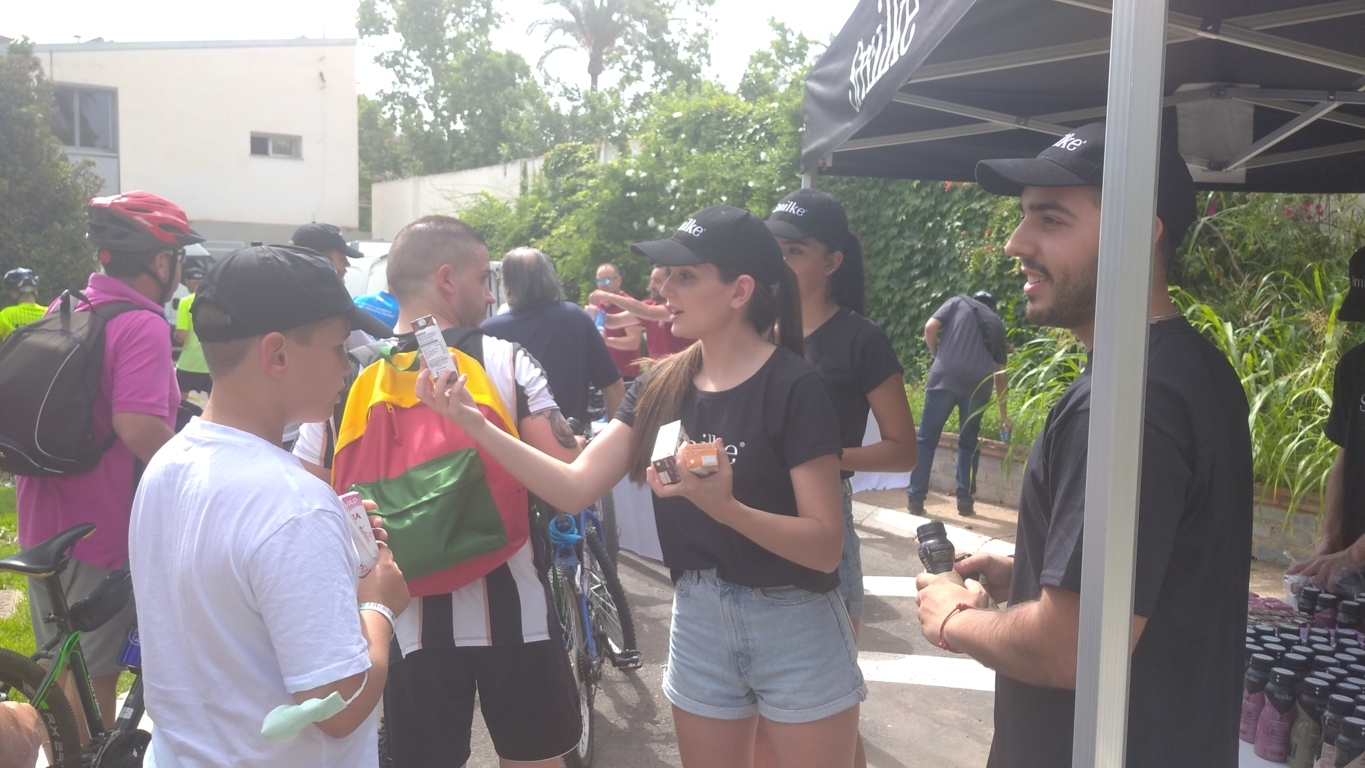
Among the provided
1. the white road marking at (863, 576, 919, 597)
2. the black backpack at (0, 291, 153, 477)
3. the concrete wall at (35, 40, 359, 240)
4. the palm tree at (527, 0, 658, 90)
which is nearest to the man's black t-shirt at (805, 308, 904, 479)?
the black backpack at (0, 291, 153, 477)

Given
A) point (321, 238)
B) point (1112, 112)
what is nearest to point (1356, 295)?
point (1112, 112)

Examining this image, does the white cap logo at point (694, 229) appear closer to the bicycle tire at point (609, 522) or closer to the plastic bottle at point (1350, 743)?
the plastic bottle at point (1350, 743)

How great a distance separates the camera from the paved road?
172 inches

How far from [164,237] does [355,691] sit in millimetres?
2369

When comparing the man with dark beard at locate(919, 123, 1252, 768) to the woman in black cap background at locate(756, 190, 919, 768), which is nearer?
the man with dark beard at locate(919, 123, 1252, 768)

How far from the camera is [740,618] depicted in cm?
242

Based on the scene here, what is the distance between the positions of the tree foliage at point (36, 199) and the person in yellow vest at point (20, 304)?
9.68 metres

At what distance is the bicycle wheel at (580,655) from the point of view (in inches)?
163

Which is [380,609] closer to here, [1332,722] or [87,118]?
[1332,722]

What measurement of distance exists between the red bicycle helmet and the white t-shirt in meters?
1.97

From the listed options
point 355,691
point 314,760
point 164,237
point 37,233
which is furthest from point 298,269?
point 37,233

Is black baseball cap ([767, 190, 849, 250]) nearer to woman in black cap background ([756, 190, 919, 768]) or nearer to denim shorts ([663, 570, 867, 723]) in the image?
woman in black cap background ([756, 190, 919, 768])

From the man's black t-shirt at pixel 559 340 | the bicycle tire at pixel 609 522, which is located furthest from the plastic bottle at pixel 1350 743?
the bicycle tire at pixel 609 522

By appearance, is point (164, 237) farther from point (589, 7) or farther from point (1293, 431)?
point (589, 7)
